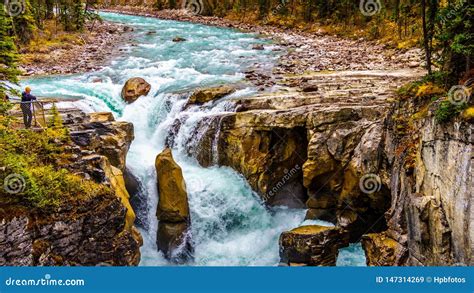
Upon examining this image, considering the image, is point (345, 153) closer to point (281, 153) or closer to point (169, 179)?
point (281, 153)

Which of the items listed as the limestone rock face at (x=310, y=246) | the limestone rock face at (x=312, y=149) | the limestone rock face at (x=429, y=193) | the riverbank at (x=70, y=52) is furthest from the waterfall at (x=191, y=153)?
the limestone rock face at (x=429, y=193)

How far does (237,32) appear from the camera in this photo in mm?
59719

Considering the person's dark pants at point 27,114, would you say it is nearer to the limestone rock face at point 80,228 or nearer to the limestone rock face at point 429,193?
the limestone rock face at point 80,228

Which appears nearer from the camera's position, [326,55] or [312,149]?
[312,149]

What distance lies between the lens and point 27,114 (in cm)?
1867

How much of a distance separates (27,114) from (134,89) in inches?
405

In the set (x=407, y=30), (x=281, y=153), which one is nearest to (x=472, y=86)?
(x=281, y=153)

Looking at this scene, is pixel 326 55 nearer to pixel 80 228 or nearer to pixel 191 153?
pixel 191 153

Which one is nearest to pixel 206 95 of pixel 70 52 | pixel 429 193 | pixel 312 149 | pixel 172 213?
pixel 312 149

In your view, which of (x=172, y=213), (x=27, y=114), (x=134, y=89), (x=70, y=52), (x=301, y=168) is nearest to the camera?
(x=27, y=114)

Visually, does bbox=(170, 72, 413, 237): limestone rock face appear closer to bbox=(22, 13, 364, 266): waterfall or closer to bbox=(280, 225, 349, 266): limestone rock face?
bbox=(22, 13, 364, 266): waterfall

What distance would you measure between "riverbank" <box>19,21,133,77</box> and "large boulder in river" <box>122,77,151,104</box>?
8.21 metres

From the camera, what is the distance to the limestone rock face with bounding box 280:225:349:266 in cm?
1844

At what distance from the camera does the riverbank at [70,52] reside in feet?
122
